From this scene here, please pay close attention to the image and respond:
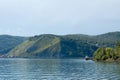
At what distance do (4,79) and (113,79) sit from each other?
3955 centimetres

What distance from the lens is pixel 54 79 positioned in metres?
118

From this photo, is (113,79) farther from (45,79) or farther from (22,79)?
(22,79)

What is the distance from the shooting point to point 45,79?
11769 centimetres

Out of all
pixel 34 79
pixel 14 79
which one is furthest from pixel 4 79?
pixel 34 79

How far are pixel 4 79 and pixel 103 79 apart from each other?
3607 cm

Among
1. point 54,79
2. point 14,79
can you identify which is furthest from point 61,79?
point 14,79

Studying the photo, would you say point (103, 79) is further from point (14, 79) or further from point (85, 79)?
point (14, 79)

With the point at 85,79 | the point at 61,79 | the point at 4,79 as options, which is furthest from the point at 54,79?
the point at 4,79

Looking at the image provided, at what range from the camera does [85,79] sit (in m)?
117

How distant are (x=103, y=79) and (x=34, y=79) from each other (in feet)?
80.9

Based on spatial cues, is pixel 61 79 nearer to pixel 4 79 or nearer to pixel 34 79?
pixel 34 79

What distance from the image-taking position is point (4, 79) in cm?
12012

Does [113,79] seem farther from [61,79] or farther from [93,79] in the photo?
[61,79]

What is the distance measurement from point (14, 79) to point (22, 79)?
3.45 metres
